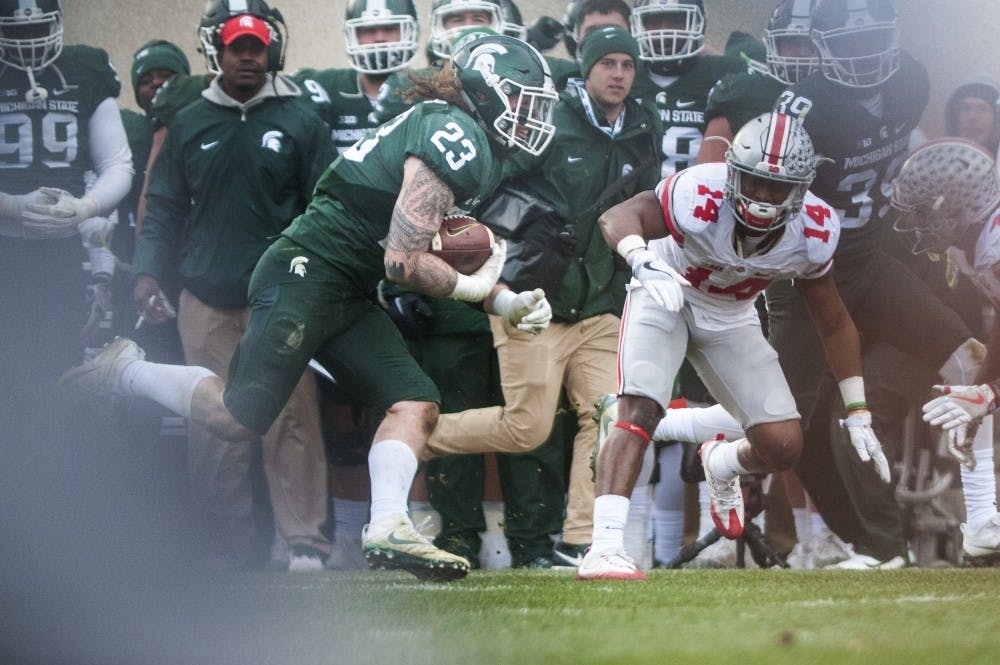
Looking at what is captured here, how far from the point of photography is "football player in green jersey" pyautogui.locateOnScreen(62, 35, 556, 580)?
13.3 feet

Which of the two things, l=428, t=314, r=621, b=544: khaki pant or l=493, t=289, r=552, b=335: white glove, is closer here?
l=493, t=289, r=552, b=335: white glove

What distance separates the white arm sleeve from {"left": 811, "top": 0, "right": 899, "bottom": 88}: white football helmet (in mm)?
2323

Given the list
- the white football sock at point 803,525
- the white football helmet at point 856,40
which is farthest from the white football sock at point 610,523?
the white football helmet at point 856,40

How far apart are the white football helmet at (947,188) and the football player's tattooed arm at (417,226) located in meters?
1.84

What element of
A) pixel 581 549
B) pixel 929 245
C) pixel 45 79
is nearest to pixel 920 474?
pixel 929 245

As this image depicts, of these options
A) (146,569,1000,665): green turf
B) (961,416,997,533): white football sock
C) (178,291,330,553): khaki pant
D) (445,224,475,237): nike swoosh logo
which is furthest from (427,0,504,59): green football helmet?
(961,416,997,533): white football sock

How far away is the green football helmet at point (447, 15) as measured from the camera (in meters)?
5.08

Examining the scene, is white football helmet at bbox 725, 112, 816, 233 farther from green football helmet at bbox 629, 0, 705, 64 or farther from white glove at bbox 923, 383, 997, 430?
white glove at bbox 923, 383, 997, 430

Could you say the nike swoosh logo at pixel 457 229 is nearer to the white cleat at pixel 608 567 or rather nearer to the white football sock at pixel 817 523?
the white cleat at pixel 608 567

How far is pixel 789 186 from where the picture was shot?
451 cm

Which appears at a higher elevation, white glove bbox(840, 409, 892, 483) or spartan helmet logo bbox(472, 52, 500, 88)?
spartan helmet logo bbox(472, 52, 500, 88)

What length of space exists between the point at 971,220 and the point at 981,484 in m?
0.90

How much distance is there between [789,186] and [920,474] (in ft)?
4.41

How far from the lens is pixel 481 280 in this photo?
4.24 meters
